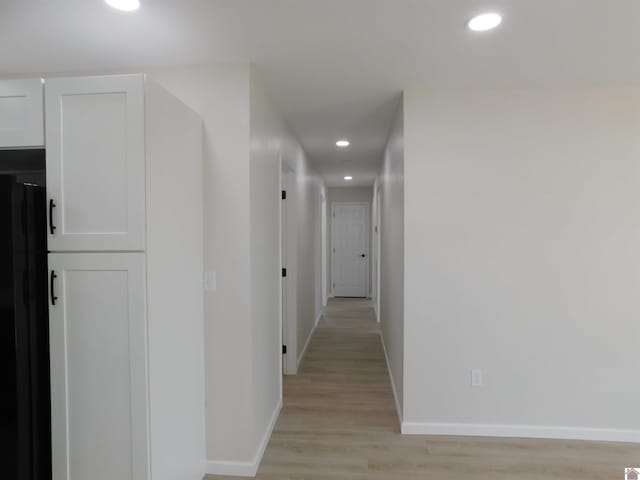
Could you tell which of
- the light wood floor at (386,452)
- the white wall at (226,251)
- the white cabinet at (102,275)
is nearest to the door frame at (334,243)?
the light wood floor at (386,452)

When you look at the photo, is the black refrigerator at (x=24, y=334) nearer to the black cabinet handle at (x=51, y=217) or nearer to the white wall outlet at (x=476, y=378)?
the black cabinet handle at (x=51, y=217)

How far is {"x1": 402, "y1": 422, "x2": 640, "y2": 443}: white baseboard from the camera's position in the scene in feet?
8.80

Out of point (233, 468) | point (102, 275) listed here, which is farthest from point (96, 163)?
point (233, 468)

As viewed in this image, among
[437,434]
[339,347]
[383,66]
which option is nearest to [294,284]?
[339,347]

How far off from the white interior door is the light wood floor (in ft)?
17.5

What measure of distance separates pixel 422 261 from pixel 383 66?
1330mm

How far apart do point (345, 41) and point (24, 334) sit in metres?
2.04

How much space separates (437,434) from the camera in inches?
109

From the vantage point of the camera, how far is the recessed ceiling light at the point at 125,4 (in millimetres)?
1687

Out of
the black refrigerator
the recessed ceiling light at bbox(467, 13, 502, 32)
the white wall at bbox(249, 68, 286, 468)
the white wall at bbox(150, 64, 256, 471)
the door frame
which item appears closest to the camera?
the black refrigerator

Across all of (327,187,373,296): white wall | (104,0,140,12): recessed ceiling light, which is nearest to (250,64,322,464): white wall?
(104,0,140,12): recessed ceiling light

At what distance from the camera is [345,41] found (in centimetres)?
204

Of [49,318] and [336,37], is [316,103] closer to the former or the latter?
[336,37]

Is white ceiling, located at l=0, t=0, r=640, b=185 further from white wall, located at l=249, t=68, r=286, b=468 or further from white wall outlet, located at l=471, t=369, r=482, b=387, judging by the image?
white wall outlet, located at l=471, t=369, r=482, b=387
